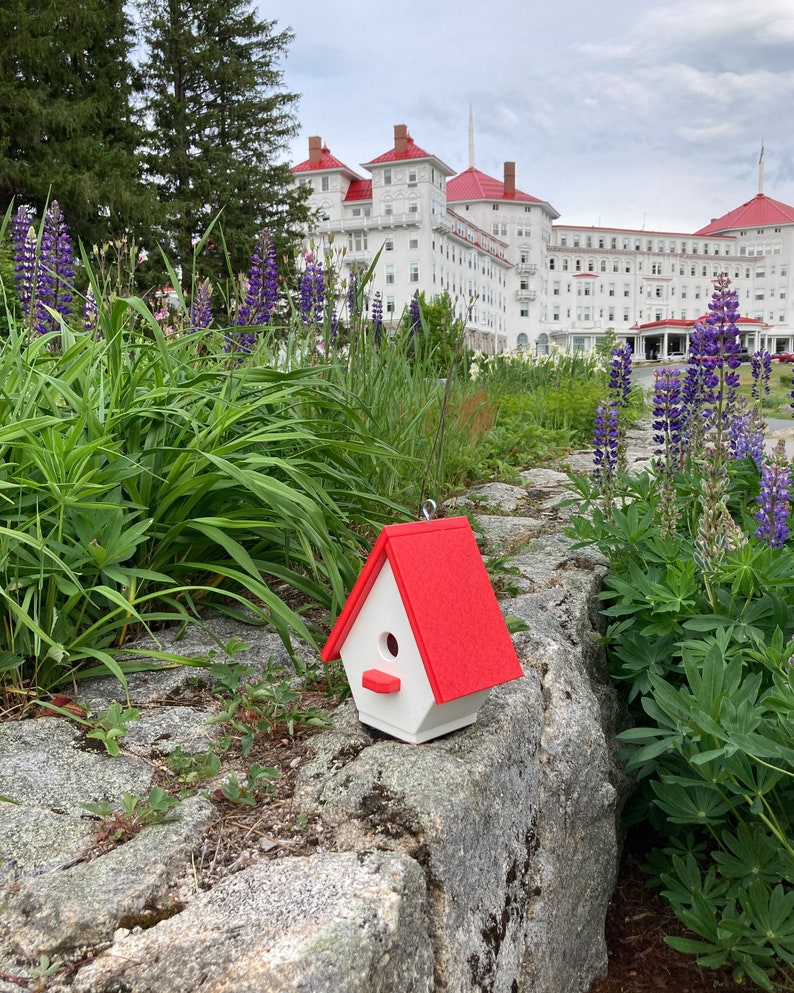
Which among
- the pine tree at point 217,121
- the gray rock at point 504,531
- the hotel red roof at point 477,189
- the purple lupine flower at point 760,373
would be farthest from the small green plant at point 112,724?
the hotel red roof at point 477,189

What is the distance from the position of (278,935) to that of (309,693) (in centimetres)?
82

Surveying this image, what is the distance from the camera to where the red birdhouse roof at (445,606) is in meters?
1.51

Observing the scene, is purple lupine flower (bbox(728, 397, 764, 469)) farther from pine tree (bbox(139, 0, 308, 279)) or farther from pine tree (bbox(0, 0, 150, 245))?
pine tree (bbox(139, 0, 308, 279))

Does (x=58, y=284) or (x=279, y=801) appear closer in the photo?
(x=279, y=801)

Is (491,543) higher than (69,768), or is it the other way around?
(491,543)

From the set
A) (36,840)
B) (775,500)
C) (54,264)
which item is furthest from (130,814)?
(54,264)

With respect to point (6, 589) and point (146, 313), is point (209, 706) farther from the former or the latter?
point (146, 313)

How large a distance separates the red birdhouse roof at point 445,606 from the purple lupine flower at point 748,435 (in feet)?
5.78

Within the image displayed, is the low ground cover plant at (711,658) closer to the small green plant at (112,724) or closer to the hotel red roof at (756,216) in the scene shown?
the small green plant at (112,724)

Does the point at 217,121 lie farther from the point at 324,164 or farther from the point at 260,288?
the point at 324,164

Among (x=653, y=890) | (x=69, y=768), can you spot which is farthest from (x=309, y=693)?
(x=653, y=890)

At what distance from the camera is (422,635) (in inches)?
59.1

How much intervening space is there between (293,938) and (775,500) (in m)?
1.93

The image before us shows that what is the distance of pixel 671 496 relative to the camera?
254 centimetres
